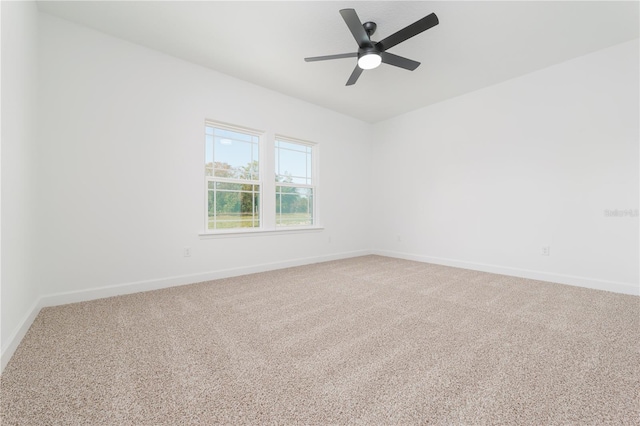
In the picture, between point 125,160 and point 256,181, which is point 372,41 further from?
point 125,160

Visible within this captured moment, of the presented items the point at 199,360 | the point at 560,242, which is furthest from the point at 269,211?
the point at 560,242

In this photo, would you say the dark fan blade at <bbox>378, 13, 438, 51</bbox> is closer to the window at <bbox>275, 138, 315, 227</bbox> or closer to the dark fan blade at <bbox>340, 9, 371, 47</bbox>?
the dark fan blade at <bbox>340, 9, 371, 47</bbox>

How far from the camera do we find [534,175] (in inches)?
143

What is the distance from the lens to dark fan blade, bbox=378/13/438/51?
2076mm

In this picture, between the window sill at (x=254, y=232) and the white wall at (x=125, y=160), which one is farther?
the window sill at (x=254, y=232)

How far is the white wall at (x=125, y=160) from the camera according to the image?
8.59 ft

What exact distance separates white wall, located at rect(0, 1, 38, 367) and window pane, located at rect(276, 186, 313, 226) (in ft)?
9.21

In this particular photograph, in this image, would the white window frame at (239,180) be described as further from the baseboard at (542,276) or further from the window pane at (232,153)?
the baseboard at (542,276)

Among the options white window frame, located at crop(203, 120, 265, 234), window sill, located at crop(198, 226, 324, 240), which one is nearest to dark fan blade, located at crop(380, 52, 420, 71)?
white window frame, located at crop(203, 120, 265, 234)

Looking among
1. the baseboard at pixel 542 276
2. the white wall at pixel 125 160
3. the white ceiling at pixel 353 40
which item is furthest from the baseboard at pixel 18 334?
the baseboard at pixel 542 276

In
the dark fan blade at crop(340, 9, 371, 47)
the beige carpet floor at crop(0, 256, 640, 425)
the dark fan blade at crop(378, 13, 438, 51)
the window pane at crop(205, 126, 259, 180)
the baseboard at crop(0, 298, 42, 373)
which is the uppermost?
the dark fan blade at crop(340, 9, 371, 47)

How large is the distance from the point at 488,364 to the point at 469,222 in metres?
3.11

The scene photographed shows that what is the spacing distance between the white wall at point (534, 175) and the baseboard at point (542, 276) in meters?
0.01

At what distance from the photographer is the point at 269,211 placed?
13.8ft
